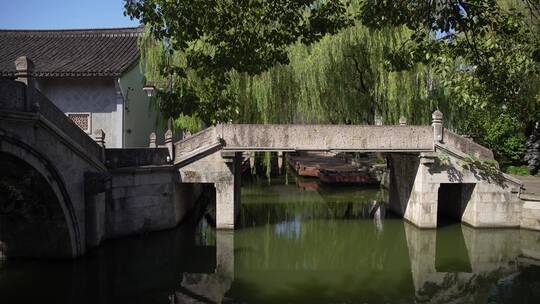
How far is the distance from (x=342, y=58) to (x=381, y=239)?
6960 millimetres

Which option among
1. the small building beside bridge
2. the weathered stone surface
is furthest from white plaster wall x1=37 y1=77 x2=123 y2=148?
the weathered stone surface

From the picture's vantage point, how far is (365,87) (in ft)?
58.2

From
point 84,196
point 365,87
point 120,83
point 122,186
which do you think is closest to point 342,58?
point 365,87

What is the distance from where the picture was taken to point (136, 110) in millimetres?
17922

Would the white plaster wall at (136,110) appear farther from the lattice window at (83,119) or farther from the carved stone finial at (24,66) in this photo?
the carved stone finial at (24,66)

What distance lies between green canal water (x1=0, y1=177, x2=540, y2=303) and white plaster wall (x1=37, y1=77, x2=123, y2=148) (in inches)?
190

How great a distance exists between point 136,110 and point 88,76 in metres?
3.23

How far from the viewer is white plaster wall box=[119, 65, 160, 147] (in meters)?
16.4

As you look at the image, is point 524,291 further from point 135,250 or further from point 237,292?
point 135,250

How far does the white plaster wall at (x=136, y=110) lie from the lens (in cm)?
1642

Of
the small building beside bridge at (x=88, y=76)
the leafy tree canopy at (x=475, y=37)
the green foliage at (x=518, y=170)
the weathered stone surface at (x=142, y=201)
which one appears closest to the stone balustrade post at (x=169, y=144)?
the weathered stone surface at (x=142, y=201)

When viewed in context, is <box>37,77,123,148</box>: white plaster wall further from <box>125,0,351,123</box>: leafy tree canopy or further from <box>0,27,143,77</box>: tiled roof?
<box>125,0,351,123</box>: leafy tree canopy

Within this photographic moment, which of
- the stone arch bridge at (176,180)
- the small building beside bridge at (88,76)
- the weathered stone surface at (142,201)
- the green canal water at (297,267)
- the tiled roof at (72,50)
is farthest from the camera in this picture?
the small building beside bridge at (88,76)

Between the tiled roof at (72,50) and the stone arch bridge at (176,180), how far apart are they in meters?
4.07
